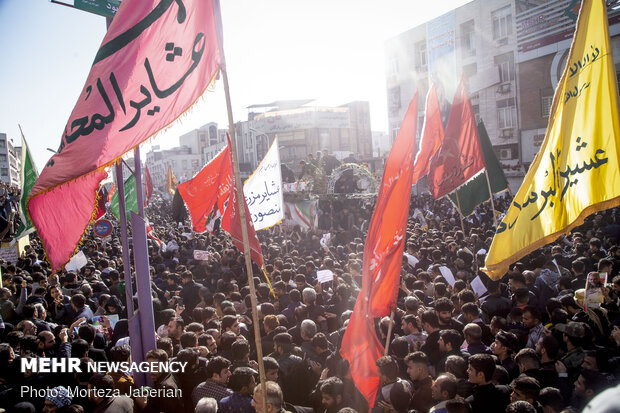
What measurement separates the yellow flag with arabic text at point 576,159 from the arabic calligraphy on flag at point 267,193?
5.98 metres

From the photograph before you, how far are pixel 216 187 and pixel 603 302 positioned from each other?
22.0ft

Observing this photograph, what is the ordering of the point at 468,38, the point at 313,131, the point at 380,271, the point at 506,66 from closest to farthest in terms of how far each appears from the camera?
the point at 380,271 → the point at 506,66 → the point at 468,38 → the point at 313,131

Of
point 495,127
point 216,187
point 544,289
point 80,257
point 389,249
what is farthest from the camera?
point 495,127

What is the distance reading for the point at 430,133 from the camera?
862 centimetres

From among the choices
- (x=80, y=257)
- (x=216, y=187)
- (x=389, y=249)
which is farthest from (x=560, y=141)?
(x=80, y=257)

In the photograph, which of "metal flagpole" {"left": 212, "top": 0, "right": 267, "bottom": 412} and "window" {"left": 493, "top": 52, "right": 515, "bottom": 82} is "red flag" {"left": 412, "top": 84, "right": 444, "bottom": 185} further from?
"window" {"left": 493, "top": 52, "right": 515, "bottom": 82}

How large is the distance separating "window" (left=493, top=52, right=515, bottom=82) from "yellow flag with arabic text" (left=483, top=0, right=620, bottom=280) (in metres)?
28.1

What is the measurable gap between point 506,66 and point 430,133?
24517 millimetres

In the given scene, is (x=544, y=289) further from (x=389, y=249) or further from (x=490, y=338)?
(x=389, y=249)

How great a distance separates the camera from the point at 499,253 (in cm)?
410

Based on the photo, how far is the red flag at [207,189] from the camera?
884cm

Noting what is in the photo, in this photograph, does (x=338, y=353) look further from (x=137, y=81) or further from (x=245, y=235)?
(x=137, y=81)

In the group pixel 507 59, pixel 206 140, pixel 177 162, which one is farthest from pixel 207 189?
pixel 177 162

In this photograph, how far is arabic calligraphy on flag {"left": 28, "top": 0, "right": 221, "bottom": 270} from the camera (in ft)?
10.5
